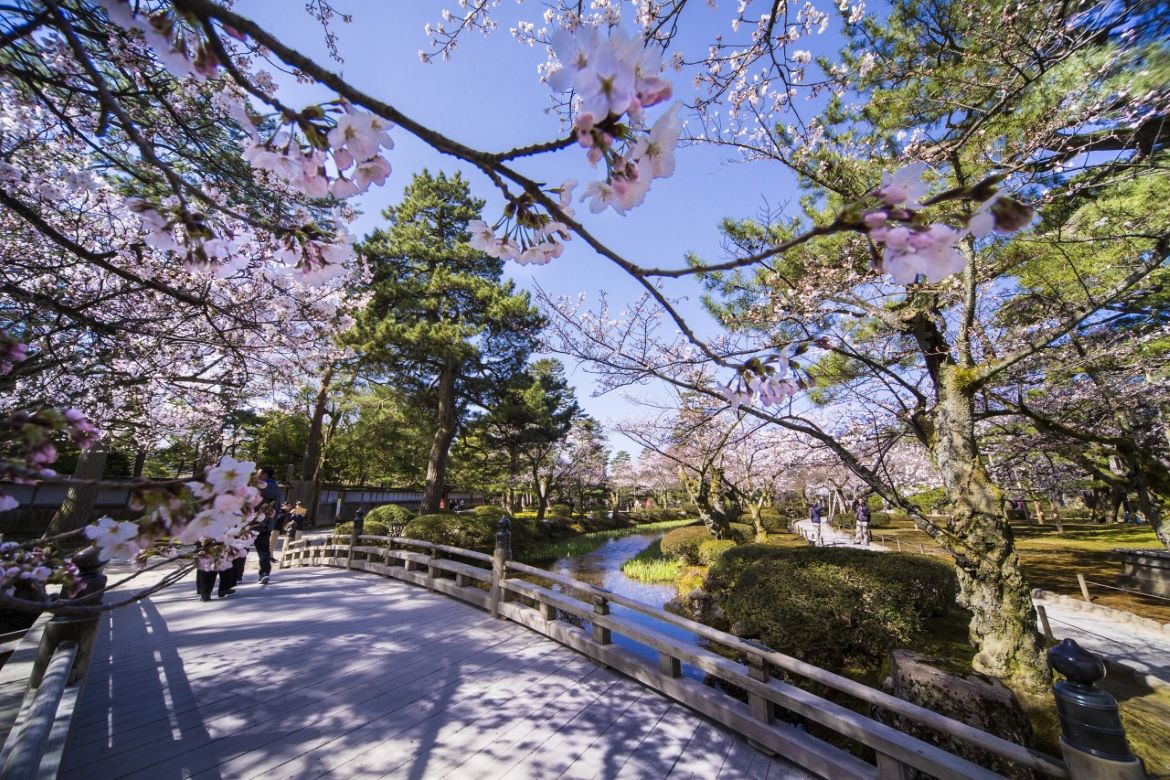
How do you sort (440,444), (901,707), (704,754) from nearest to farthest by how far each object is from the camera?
1. (901,707)
2. (704,754)
3. (440,444)

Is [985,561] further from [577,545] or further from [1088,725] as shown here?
[577,545]

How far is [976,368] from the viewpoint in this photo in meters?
4.12

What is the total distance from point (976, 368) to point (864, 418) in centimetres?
624

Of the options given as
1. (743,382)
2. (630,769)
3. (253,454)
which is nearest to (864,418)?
(630,769)

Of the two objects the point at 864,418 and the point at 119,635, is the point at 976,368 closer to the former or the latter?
the point at 864,418

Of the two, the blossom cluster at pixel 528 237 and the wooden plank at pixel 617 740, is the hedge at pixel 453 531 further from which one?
the blossom cluster at pixel 528 237

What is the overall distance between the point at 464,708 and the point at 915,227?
381 cm

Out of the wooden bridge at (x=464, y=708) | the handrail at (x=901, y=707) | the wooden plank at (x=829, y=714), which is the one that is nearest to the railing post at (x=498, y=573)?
the wooden bridge at (x=464, y=708)

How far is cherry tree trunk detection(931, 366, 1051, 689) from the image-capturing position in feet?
12.0

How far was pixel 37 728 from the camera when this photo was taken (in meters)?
1.74

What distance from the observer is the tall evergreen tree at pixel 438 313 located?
38.6 feet

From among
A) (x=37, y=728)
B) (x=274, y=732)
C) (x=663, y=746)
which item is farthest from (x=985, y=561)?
(x=37, y=728)

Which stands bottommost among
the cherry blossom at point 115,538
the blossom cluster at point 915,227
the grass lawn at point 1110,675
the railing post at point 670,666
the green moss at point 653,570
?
the green moss at point 653,570

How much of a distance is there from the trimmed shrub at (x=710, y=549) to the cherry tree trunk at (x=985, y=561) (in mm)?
6198
